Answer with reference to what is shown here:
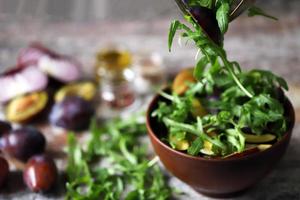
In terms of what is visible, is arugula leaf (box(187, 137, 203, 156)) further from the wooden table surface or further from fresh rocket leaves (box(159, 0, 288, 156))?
the wooden table surface

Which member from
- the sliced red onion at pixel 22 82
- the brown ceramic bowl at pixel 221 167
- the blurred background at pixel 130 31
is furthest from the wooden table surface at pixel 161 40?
the brown ceramic bowl at pixel 221 167

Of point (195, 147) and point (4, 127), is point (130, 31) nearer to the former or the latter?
point (4, 127)

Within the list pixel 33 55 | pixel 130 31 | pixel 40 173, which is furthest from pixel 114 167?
pixel 130 31

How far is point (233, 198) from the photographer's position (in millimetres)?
768

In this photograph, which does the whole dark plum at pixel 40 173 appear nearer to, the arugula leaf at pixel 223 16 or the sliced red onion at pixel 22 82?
the sliced red onion at pixel 22 82

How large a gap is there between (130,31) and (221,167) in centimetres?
62

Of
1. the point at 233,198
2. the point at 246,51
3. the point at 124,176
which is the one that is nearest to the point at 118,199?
the point at 124,176

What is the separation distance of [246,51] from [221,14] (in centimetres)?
53

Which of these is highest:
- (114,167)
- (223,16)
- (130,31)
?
(223,16)

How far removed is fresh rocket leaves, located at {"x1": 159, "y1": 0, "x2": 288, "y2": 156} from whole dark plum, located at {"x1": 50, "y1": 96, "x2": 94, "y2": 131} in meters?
0.20

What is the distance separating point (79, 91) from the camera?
3.34 feet

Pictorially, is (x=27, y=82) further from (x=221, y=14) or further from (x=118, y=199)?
(x=221, y=14)

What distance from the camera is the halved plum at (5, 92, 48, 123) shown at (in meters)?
0.96

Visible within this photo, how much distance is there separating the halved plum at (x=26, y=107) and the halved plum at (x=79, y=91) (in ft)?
0.10
